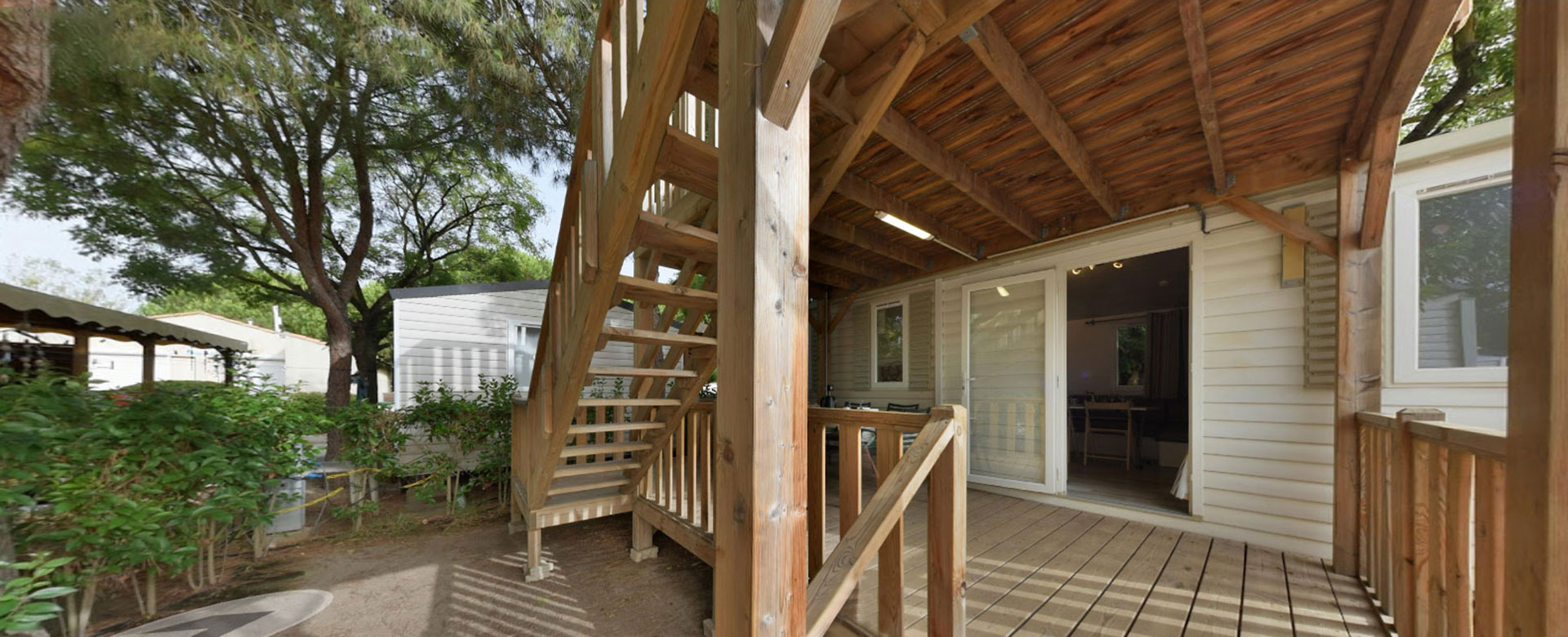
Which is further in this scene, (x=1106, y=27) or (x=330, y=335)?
(x=330, y=335)

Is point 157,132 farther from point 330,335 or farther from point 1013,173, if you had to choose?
point 1013,173

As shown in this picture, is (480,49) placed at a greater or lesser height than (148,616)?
greater

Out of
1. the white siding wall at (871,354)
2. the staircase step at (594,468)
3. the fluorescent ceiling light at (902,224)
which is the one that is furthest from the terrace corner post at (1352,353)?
the staircase step at (594,468)

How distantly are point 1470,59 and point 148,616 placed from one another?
11415 millimetres

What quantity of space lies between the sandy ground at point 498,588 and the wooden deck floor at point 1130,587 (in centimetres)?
111

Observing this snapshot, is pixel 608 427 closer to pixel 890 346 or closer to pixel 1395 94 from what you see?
pixel 890 346

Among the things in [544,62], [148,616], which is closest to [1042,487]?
[148,616]

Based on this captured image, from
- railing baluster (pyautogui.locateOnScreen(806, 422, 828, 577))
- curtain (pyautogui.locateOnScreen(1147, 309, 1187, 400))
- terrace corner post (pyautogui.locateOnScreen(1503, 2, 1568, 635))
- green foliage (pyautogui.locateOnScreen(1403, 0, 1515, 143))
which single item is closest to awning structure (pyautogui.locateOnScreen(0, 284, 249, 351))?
railing baluster (pyautogui.locateOnScreen(806, 422, 828, 577))

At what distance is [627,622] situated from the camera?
2477mm

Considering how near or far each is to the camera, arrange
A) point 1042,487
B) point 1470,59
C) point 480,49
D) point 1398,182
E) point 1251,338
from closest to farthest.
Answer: point 1398,182
point 1251,338
point 1042,487
point 1470,59
point 480,49

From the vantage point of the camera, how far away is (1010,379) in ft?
14.2

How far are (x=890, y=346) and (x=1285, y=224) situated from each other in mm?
3448

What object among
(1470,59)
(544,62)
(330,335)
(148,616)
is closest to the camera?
(148,616)

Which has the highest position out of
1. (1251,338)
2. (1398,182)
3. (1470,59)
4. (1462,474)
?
(1470,59)
